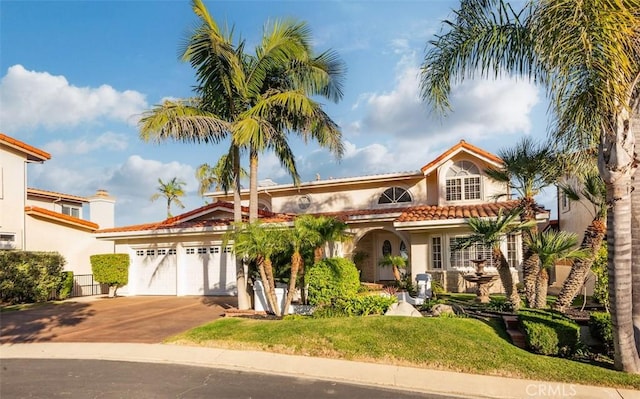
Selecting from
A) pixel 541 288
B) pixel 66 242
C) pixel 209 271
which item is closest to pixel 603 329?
pixel 541 288

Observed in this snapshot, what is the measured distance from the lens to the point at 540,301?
35.4 feet

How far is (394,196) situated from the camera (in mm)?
21656

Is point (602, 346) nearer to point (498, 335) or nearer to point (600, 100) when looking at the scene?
point (498, 335)

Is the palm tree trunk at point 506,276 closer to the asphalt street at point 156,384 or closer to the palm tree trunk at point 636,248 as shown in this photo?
the palm tree trunk at point 636,248

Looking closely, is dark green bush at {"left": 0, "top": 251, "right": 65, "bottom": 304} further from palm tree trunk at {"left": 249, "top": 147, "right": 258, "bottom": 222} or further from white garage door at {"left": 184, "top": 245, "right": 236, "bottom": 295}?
palm tree trunk at {"left": 249, "top": 147, "right": 258, "bottom": 222}

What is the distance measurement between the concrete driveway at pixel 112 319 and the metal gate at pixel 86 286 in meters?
3.47

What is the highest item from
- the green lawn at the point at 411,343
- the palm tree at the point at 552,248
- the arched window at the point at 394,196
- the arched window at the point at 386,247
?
the arched window at the point at 394,196

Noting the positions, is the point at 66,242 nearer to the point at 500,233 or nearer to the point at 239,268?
the point at 239,268

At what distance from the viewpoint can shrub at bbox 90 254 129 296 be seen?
63.1 feet

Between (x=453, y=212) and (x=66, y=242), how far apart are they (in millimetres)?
19638

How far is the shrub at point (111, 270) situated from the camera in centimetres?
1923

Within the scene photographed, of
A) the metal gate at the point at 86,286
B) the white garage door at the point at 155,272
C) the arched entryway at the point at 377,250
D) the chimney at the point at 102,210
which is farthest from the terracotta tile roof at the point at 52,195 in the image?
the arched entryway at the point at 377,250

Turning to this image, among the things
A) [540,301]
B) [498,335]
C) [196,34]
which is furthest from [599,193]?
[196,34]

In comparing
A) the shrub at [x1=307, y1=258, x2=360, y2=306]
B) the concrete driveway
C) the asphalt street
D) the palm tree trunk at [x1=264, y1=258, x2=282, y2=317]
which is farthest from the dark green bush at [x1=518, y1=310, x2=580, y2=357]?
the concrete driveway
